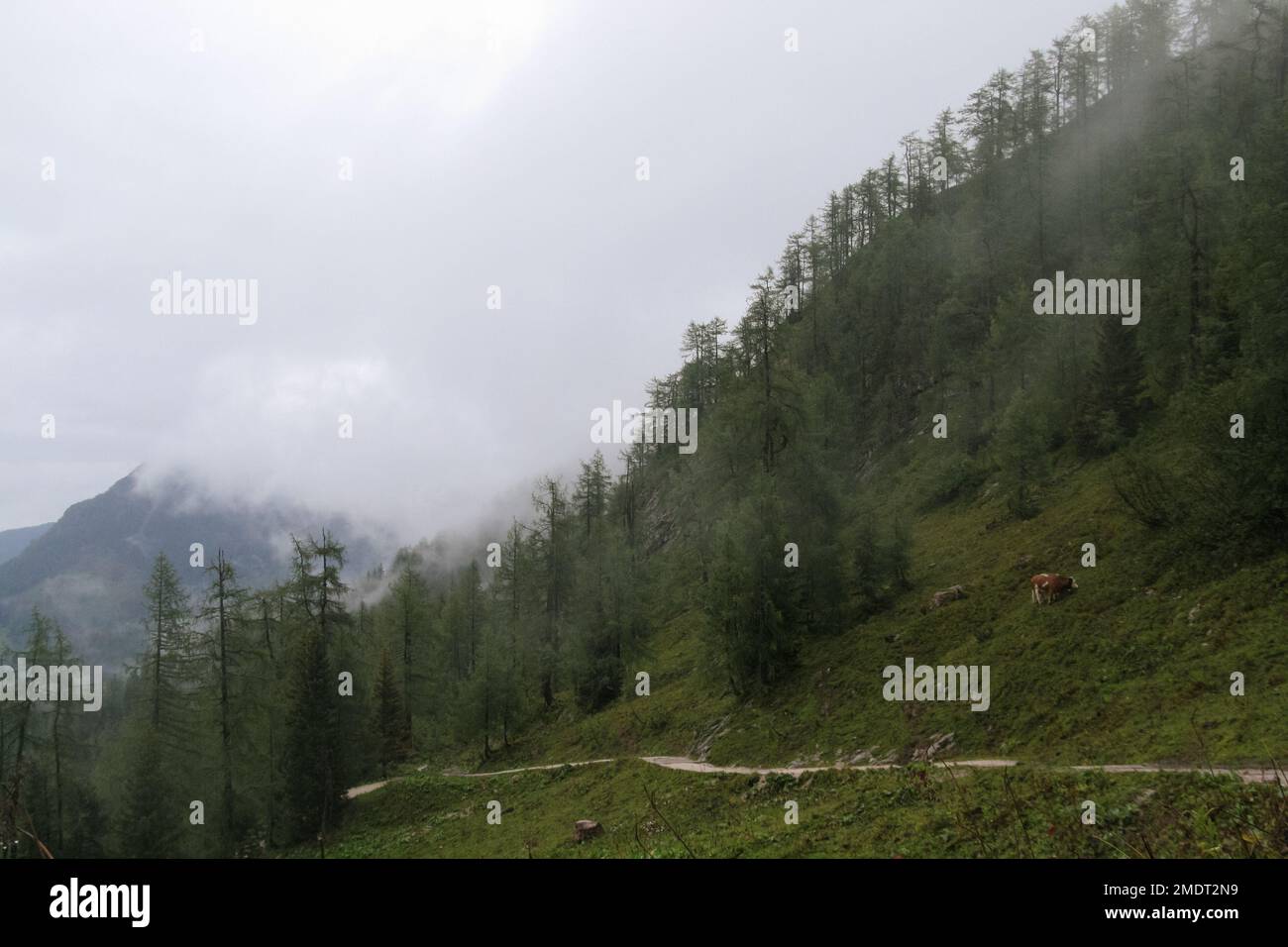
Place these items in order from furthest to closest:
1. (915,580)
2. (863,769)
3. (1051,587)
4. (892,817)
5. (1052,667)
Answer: (915,580) → (1051,587) → (1052,667) → (863,769) → (892,817)

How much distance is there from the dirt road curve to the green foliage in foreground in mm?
520

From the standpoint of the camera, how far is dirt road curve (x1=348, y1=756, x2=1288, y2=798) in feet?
34.7

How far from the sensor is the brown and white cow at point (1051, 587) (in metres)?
22.9

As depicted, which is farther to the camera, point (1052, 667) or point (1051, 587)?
point (1051, 587)

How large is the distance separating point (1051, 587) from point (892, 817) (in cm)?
1448

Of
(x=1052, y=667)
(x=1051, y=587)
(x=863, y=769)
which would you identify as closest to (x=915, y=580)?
(x=1051, y=587)

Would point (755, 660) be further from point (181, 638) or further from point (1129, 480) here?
point (181, 638)

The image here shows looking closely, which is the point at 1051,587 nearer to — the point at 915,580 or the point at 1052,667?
the point at 1052,667

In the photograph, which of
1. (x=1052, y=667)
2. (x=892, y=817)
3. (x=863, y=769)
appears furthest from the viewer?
(x=1052, y=667)

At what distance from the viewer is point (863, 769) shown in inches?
720

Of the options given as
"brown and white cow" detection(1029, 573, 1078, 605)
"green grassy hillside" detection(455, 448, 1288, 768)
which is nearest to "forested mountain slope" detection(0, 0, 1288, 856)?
"green grassy hillside" detection(455, 448, 1288, 768)

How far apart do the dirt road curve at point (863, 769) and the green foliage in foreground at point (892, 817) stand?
0.52 m

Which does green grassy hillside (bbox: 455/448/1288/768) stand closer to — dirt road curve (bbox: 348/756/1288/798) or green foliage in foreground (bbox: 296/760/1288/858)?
dirt road curve (bbox: 348/756/1288/798)
